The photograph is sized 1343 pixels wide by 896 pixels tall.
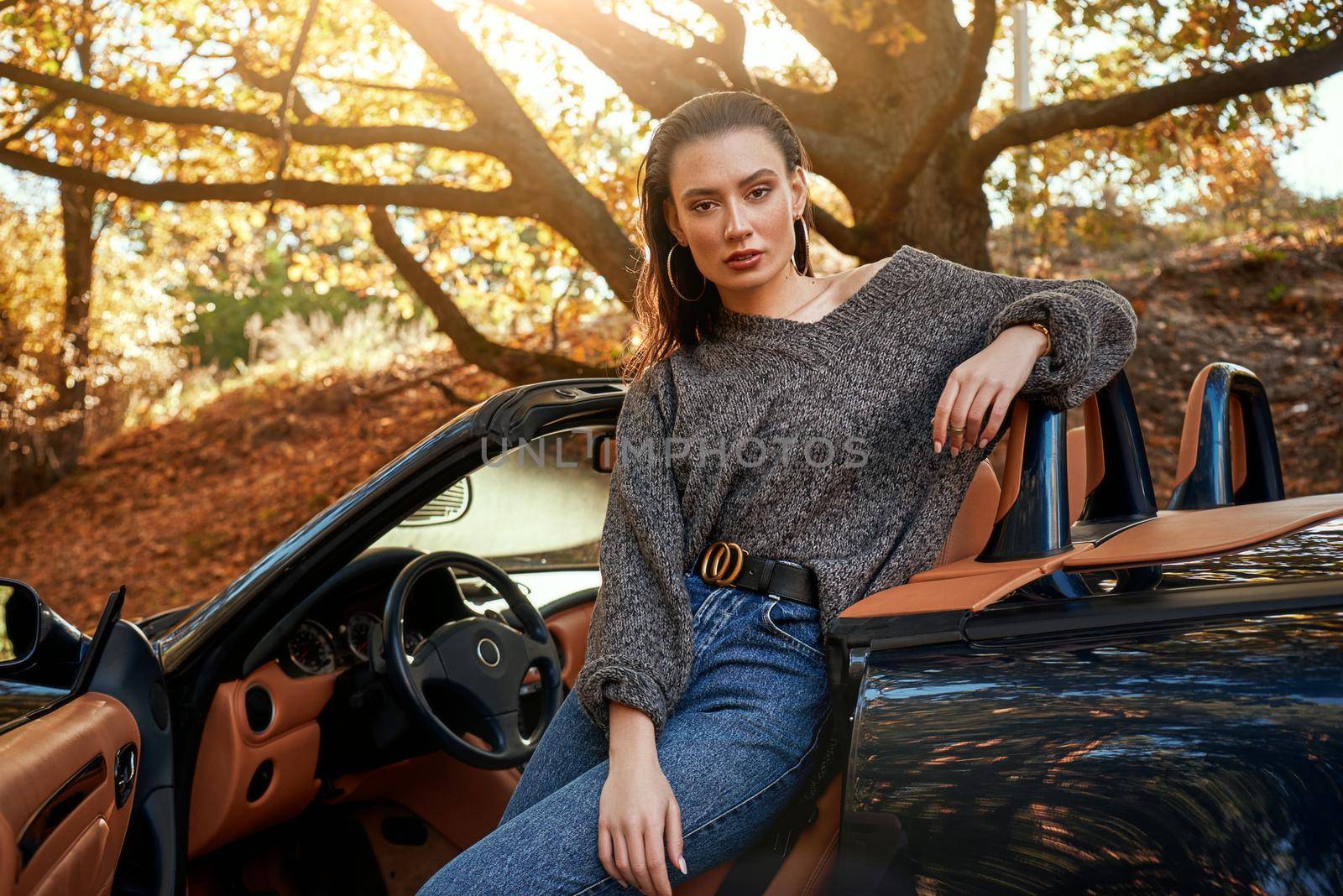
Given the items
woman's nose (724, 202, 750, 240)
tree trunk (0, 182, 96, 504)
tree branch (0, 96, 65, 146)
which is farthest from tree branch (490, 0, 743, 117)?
tree trunk (0, 182, 96, 504)

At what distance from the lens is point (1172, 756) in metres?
1.13

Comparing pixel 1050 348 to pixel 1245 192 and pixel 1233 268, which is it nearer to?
pixel 1233 268

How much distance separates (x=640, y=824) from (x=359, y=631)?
4.04 ft

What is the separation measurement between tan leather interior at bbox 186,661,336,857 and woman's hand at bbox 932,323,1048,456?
141cm

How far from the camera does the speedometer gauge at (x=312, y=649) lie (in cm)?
242

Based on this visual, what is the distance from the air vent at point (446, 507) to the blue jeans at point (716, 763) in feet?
3.09

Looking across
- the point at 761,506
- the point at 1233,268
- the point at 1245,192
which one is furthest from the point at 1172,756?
the point at 1245,192

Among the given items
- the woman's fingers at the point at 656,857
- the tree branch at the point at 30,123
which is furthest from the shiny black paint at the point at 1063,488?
the tree branch at the point at 30,123

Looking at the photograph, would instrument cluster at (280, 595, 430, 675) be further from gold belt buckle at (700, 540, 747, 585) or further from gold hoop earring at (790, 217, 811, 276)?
gold hoop earring at (790, 217, 811, 276)

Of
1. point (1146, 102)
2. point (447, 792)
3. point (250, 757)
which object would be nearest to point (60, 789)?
point (250, 757)

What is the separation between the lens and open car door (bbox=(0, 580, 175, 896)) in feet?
4.92

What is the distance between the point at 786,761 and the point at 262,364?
1545 centimetres

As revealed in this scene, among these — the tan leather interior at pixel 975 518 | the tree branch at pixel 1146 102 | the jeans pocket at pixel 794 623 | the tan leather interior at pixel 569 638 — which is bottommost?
the tan leather interior at pixel 569 638

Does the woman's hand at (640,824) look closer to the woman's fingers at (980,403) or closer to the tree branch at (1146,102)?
the woman's fingers at (980,403)
